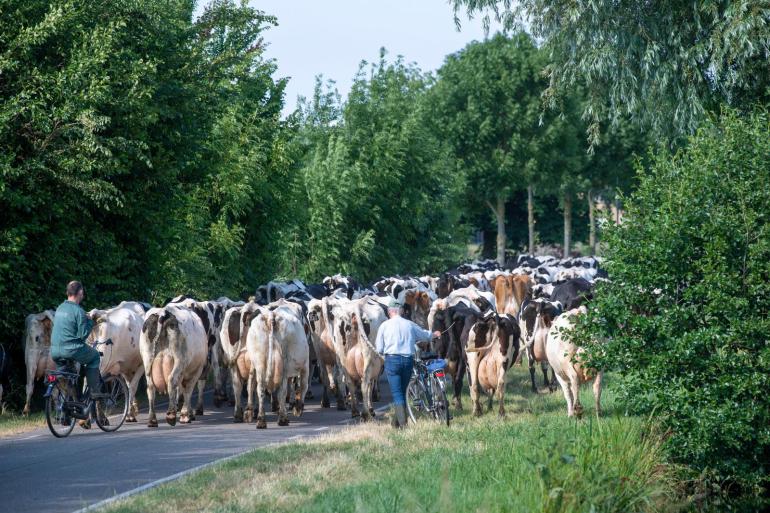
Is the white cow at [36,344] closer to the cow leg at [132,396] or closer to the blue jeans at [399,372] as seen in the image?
the cow leg at [132,396]

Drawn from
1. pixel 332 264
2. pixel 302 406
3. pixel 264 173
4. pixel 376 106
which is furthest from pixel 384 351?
pixel 376 106

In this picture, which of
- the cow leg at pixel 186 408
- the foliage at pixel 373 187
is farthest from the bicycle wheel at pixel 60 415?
the foliage at pixel 373 187

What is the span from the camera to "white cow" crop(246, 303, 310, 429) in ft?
61.2

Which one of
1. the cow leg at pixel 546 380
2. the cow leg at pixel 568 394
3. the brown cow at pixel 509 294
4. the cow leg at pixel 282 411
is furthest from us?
the brown cow at pixel 509 294

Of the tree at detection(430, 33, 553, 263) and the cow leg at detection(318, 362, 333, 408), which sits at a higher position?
the tree at detection(430, 33, 553, 263)

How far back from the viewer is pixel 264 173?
107ft

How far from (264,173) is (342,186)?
12220 mm

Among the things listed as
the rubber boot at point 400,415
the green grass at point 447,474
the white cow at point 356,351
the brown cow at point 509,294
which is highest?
the brown cow at point 509,294

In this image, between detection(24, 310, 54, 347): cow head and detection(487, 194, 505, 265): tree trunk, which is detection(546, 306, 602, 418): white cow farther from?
detection(487, 194, 505, 265): tree trunk

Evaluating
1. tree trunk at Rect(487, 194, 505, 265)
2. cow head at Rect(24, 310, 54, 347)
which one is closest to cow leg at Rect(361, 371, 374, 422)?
cow head at Rect(24, 310, 54, 347)

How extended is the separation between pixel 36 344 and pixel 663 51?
12.6 metres

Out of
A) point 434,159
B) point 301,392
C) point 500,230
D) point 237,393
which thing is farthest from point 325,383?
point 500,230

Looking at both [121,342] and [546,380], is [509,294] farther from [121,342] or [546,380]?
[121,342]

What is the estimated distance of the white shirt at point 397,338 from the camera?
55.0ft
